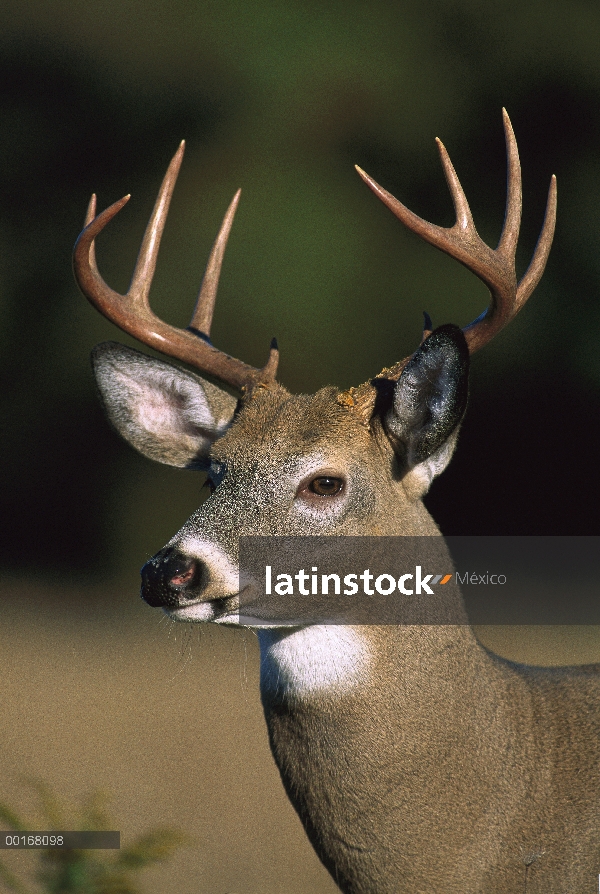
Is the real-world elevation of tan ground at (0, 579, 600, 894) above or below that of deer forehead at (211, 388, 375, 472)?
below

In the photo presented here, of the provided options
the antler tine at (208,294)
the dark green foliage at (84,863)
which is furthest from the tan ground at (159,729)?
the antler tine at (208,294)

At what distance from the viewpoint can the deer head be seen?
114 inches

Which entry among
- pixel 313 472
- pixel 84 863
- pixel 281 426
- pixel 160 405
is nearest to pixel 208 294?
pixel 160 405

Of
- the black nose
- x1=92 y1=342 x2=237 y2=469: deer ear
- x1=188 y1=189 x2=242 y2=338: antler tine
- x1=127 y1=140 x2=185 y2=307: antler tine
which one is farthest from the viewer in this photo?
x1=188 y1=189 x2=242 y2=338: antler tine

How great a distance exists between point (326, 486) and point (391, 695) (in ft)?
1.76

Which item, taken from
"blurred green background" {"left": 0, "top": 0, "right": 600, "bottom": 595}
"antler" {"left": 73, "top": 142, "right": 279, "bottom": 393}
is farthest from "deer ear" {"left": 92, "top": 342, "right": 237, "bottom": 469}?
"blurred green background" {"left": 0, "top": 0, "right": 600, "bottom": 595}

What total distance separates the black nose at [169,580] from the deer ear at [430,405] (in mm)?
677

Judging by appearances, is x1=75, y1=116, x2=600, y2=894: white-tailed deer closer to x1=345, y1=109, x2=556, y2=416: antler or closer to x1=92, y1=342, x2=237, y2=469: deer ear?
x1=345, y1=109, x2=556, y2=416: antler

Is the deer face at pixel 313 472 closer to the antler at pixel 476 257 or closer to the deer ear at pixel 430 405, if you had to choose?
the deer ear at pixel 430 405

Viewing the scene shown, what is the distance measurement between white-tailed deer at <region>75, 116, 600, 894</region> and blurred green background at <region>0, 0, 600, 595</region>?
5.73 metres

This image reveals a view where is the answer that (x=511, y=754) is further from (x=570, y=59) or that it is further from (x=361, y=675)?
(x=570, y=59)

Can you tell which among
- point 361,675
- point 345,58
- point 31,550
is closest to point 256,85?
point 345,58

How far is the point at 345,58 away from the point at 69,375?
3499mm

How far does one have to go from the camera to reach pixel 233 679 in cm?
717
